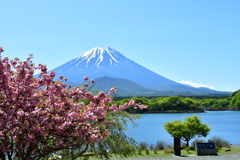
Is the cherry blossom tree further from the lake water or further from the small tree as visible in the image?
the lake water

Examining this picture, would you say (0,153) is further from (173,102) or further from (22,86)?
(173,102)

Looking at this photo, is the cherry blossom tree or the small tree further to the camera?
the small tree

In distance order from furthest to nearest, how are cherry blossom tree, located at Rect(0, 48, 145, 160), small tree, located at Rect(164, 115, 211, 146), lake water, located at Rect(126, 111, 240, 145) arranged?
lake water, located at Rect(126, 111, 240, 145) < small tree, located at Rect(164, 115, 211, 146) < cherry blossom tree, located at Rect(0, 48, 145, 160)

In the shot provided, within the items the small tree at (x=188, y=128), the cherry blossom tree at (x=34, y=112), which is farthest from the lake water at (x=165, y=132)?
the cherry blossom tree at (x=34, y=112)

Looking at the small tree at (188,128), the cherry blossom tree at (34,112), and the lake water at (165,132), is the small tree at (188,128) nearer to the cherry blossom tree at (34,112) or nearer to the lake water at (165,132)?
the lake water at (165,132)

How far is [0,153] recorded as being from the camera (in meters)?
7.90

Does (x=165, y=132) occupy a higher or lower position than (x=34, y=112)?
lower

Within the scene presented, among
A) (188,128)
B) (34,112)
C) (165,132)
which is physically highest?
(34,112)

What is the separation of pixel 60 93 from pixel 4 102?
4.11 feet

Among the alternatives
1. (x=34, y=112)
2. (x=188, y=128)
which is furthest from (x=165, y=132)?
(x=34, y=112)

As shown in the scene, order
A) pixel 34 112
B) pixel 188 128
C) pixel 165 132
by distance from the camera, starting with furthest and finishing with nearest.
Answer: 1. pixel 165 132
2. pixel 188 128
3. pixel 34 112

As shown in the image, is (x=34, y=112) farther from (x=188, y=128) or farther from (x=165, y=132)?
(x=165, y=132)

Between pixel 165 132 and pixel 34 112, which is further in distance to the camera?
pixel 165 132

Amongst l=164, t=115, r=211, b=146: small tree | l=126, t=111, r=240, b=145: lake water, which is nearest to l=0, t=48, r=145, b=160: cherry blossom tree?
l=164, t=115, r=211, b=146: small tree
